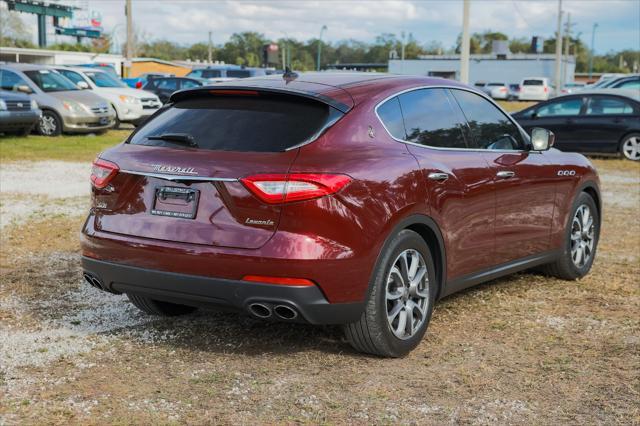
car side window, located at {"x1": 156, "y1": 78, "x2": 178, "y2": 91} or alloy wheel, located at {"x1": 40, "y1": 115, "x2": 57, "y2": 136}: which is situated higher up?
car side window, located at {"x1": 156, "y1": 78, "x2": 178, "y2": 91}

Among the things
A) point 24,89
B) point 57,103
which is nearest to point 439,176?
point 24,89

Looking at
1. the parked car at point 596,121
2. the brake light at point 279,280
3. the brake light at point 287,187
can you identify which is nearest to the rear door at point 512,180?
the brake light at point 287,187

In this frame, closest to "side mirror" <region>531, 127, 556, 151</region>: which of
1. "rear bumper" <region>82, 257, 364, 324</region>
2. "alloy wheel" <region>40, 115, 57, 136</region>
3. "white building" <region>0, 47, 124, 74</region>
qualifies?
"rear bumper" <region>82, 257, 364, 324</region>

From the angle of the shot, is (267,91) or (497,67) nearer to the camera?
(267,91)

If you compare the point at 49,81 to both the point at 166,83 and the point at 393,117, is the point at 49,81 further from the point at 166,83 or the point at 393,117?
the point at 393,117

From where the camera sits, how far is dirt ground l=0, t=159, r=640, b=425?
407 centimetres

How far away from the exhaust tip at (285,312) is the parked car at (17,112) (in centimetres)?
1557

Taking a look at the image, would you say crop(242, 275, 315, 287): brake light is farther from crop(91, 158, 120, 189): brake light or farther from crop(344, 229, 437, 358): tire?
crop(91, 158, 120, 189): brake light

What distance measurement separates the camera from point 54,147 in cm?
1795

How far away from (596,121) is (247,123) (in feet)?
49.2

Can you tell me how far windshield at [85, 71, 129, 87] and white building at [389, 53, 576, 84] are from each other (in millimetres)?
67276

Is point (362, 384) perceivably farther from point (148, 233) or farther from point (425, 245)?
point (148, 233)

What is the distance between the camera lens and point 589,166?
23.7 feet

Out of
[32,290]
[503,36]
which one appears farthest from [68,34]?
[32,290]
